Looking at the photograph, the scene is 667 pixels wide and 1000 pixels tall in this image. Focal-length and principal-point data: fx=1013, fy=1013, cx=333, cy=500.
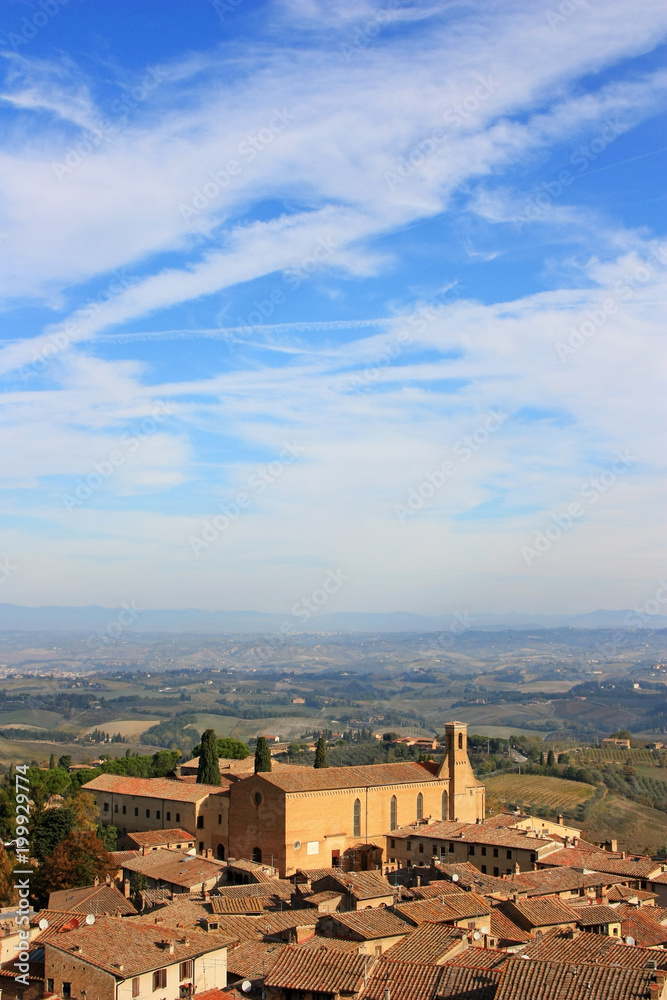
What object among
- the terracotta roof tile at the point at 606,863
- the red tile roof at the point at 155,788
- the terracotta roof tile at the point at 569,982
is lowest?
the terracotta roof tile at the point at 606,863

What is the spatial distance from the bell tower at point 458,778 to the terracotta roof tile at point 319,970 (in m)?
24.9

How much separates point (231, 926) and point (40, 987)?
5.51m

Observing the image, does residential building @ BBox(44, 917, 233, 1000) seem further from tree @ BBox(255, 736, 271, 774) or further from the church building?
tree @ BBox(255, 736, 271, 774)

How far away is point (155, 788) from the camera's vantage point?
41562mm

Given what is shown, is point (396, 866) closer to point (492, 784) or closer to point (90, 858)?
point (90, 858)

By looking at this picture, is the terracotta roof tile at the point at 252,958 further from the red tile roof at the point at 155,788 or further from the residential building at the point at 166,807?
the red tile roof at the point at 155,788

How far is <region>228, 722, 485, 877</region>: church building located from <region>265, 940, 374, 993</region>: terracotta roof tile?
18330 mm

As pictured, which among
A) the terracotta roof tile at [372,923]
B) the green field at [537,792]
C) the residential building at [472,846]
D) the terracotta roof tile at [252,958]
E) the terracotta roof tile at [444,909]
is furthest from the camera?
the green field at [537,792]

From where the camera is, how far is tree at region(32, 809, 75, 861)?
33031 mm

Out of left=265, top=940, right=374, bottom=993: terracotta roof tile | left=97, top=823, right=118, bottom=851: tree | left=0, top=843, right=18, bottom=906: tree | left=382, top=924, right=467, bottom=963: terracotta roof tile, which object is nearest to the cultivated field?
left=97, top=823, right=118, bottom=851: tree

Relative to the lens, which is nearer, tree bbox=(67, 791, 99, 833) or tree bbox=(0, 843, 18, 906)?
tree bbox=(0, 843, 18, 906)

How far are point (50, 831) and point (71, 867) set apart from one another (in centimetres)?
388

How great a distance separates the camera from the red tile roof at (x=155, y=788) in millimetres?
39344

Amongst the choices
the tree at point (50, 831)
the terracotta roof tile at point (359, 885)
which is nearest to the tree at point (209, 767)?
the tree at point (50, 831)
